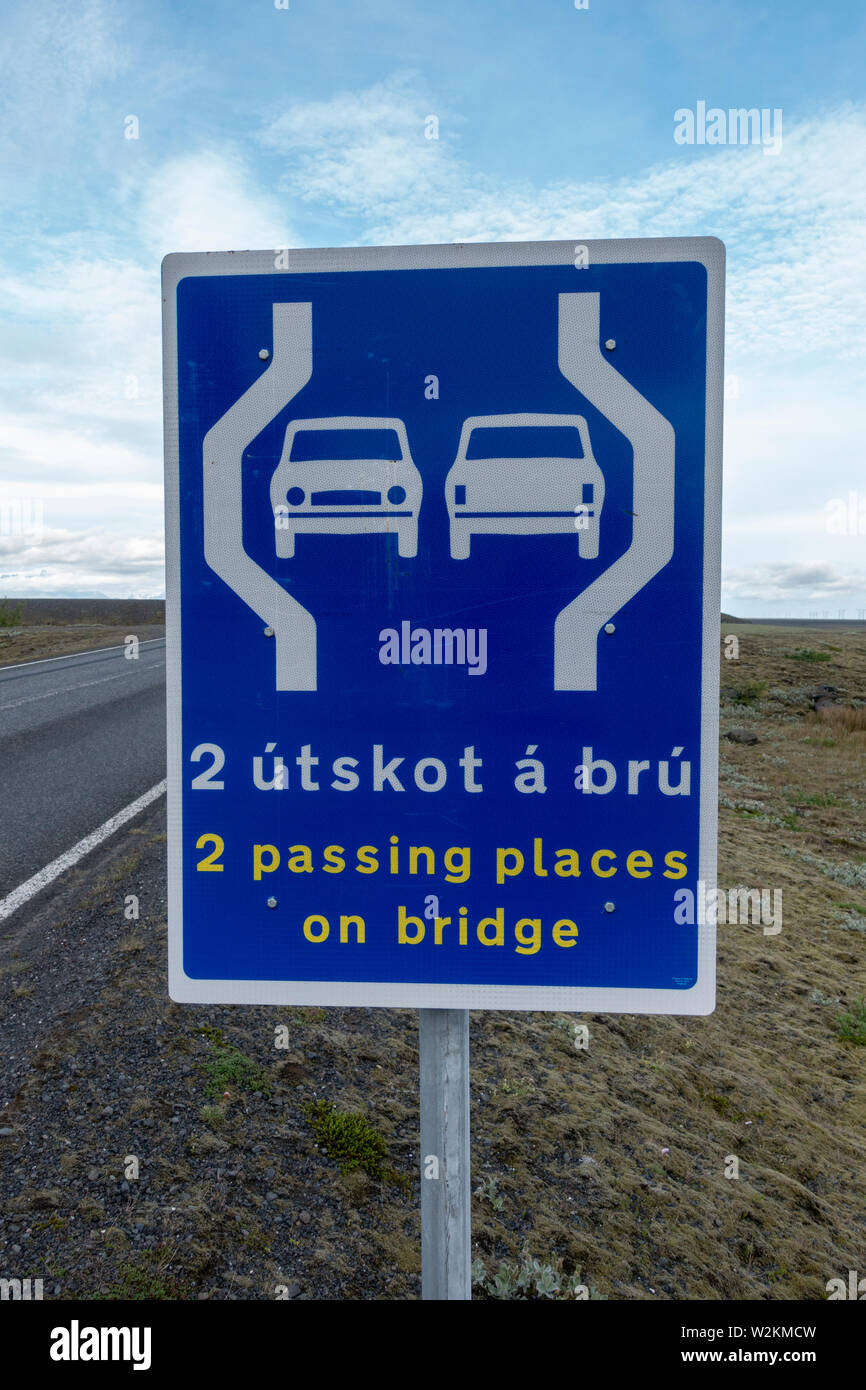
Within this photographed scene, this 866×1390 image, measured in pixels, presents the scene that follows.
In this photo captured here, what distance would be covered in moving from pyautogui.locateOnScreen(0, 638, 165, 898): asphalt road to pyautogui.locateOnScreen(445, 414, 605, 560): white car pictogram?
186 inches

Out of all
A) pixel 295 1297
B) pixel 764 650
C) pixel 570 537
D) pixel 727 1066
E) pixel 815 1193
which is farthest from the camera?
pixel 764 650

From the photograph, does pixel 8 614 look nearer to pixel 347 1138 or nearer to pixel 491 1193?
pixel 347 1138

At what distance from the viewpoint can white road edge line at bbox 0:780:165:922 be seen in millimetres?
4699

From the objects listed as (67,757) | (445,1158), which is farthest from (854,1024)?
(67,757)

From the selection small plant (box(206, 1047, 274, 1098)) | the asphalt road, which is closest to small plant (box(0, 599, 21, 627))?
the asphalt road

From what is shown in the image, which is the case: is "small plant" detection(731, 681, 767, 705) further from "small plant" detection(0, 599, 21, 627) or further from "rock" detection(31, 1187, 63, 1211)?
"small plant" detection(0, 599, 21, 627)

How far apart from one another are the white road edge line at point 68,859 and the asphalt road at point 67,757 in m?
0.08

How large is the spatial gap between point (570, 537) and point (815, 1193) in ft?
9.70

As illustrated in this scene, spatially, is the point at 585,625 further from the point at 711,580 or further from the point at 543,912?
the point at 543,912

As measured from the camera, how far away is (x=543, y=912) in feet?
4.31

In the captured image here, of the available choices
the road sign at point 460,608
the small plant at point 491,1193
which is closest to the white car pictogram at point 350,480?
the road sign at point 460,608

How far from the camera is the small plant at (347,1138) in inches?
102

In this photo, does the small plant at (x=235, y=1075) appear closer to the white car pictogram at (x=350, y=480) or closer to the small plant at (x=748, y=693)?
the white car pictogram at (x=350, y=480)

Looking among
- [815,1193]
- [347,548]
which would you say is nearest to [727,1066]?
[815,1193]
